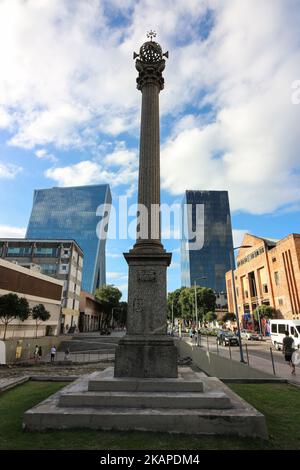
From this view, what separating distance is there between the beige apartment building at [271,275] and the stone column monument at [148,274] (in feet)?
134

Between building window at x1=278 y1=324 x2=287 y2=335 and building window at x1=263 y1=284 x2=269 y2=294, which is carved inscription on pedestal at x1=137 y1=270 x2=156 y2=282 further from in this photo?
building window at x1=263 y1=284 x2=269 y2=294

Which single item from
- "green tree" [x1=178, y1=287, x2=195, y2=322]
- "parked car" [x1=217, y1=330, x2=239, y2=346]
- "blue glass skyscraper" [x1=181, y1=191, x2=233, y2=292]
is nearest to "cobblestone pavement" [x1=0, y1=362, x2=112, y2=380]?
"parked car" [x1=217, y1=330, x2=239, y2=346]

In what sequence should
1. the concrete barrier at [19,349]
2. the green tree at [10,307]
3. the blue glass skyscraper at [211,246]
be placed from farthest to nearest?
the blue glass skyscraper at [211,246] → the green tree at [10,307] → the concrete barrier at [19,349]

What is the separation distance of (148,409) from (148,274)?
12.9ft

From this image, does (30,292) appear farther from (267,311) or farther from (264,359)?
(267,311)

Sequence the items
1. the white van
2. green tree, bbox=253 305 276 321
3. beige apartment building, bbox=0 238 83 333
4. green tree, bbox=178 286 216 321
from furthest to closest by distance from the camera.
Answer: green tree, bbox=178 286 216 321 < beige apartment building, bbox=0 238 83 333 < green tree, bbox=253 305 276 321 < the white van

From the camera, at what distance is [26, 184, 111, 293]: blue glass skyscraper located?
11800cm

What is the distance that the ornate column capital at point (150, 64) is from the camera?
1252 centimetres

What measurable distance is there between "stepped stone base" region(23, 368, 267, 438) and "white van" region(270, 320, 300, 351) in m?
22.5

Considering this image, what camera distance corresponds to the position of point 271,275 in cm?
5391

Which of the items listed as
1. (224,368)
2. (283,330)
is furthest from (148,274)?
(283,330)

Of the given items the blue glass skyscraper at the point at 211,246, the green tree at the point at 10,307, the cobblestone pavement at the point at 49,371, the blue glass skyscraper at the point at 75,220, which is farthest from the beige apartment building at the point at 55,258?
the blue glass skyscraper at the point at 211,246

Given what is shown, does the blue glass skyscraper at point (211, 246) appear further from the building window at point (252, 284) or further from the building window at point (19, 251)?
the building window at point (19, 251)

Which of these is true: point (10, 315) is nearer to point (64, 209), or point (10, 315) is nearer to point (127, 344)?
point (127, 344)
